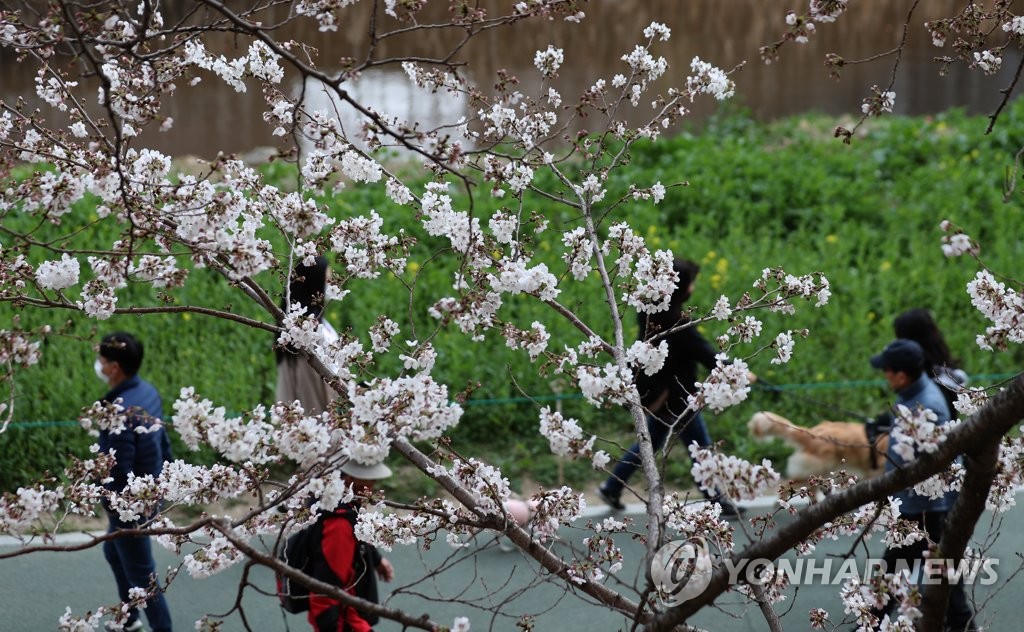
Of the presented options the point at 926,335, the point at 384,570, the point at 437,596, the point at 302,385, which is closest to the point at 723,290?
the point at 926,335

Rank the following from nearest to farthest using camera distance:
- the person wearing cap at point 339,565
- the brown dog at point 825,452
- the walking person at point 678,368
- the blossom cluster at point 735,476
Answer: the blossom cluster at point 735,476 < the person wearing cap at point 339,565 < the walking person at point 678,368 < the brown dog at point 825,452

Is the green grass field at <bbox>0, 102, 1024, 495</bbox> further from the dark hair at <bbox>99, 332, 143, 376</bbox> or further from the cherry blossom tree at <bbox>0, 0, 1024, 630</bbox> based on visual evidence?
the cherry blossom tree at <bbox>0, 0, 1024, 630</bbox>

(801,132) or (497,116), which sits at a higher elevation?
(801,132)

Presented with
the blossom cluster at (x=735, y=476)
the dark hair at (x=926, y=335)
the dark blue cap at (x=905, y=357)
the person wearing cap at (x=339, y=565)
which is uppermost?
the dark hair at (x=926, y=335)

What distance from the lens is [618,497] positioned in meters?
6.29

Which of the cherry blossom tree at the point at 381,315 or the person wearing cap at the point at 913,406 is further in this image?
the person wearing cap at the point at 913,406

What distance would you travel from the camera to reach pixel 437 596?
5102mm

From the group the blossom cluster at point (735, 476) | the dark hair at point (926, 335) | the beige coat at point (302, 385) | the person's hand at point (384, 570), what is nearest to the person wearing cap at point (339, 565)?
the person's hand at point (384, 570)

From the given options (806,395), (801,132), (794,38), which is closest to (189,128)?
(801,132)

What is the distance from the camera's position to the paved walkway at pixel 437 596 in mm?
5281

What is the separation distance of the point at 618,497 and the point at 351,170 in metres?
3.30

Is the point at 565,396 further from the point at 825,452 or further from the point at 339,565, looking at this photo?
the point at 339,565

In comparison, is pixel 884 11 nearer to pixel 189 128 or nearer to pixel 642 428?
pixel 189 128

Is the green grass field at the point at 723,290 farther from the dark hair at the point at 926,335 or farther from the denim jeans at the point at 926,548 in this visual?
the denim jeans at the point at 926,548
